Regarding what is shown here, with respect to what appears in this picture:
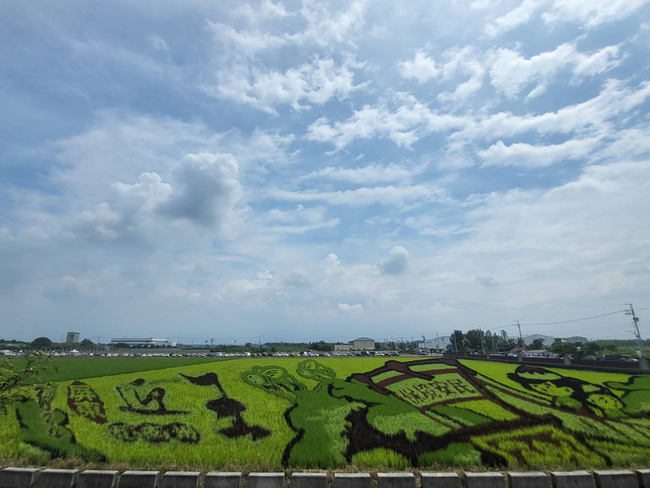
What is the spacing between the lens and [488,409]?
19.4m

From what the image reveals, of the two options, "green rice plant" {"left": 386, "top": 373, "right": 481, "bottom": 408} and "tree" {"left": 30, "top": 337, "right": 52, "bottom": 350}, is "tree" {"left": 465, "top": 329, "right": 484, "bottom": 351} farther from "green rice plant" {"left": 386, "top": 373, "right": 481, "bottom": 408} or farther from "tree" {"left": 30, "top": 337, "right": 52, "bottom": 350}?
"tree" {"left": 30, "top": 337, "right": 52, "bottom": 350}

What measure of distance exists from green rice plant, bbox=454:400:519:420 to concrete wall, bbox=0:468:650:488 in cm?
747

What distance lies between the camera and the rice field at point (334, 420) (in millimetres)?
13414

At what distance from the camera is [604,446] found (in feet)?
50.0

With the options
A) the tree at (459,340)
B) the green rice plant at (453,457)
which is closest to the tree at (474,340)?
the tree at (459,340)

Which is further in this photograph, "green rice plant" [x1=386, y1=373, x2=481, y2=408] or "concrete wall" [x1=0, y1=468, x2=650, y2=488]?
"green rice plant" [x1=386, y1=373, x2=481, y2=408]

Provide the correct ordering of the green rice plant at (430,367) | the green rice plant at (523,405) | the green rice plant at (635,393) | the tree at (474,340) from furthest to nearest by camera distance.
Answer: the tree at (474,340) → the green rice plant at (430,367) → the green rice plant at (635,393) → the green rice plant at (523,405)

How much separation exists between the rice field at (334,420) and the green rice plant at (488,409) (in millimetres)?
126

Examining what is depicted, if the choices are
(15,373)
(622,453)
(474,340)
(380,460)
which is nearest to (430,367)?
(622,453)

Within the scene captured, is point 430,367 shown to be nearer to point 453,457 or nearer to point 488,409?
point 488,409

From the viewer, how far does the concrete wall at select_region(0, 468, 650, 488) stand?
34.9 ft

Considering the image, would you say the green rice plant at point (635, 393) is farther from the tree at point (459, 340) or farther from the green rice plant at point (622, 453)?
the tree at point (459, 340)

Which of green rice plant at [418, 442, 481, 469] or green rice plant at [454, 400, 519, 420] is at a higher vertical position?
green rice plant at [454, 400, 519, 420]

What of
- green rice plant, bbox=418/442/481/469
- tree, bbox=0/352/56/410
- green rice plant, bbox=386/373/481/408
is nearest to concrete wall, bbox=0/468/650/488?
green rice plant, bbox=418/442/481/469
